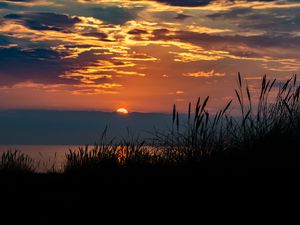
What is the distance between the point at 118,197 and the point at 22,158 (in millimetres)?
5689

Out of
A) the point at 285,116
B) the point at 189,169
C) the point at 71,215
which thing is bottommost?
the point at 71,215

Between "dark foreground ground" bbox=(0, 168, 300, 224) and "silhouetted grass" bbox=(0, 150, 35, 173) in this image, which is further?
"silhouetted grass" bbox=(0, 150, 35, 173)

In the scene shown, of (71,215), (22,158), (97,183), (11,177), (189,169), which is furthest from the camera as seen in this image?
(22,158)

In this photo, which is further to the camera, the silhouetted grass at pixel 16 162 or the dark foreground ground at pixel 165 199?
the silhouetted grass at pixel 16 162

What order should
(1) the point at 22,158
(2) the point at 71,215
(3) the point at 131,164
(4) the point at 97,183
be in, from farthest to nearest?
(1) the point at 22,158
(3) the point at 131,164
(4) the point at 97,183
(2) the point at 71,215

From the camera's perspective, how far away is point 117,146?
419 inches

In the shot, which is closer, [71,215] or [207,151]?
[71,215]

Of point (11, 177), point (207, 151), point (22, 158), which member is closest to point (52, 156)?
point (22, 158)

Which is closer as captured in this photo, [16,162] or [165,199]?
[165,199]

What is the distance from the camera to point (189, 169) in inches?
301

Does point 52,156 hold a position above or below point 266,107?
below

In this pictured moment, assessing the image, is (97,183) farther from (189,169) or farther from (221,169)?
(221,169)

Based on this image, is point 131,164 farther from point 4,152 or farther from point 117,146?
point 4,152

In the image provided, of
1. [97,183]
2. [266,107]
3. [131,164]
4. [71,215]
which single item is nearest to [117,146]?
[131,164]
